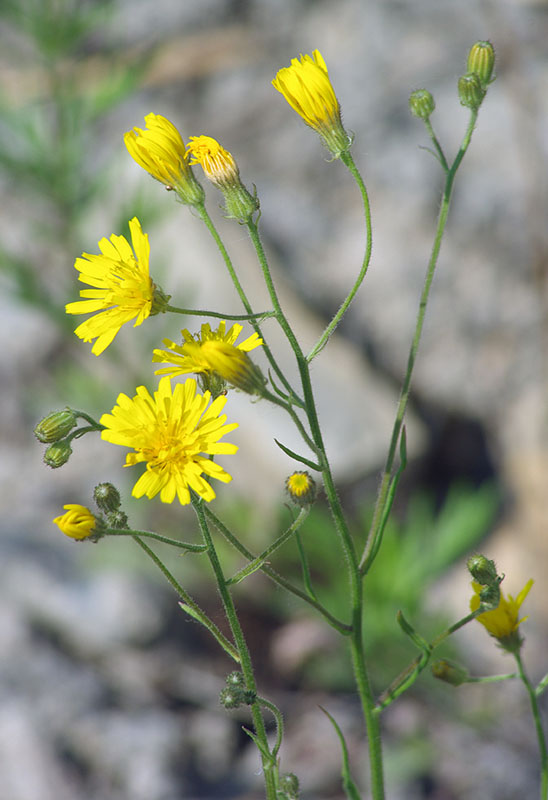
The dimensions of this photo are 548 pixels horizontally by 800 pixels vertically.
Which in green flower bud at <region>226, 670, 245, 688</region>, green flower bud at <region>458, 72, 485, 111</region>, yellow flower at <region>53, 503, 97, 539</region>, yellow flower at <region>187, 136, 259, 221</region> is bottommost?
green flower bud at <region>226, 670, 245, 688</region>

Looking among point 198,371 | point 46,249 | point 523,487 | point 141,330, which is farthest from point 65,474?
point 198,371

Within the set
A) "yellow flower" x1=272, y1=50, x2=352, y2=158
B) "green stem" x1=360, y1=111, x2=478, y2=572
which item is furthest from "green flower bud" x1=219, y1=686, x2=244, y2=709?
"yellow flower" x1=272, y1=50, x2=352, y2=158

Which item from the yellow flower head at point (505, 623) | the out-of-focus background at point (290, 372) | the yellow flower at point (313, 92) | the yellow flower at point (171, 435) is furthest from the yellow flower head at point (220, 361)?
the out-of-focus background at point (290, 372)

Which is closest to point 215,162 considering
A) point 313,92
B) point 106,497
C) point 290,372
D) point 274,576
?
point 313,92

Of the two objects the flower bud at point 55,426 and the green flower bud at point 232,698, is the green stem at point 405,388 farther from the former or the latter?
the flower bud at point 55,426

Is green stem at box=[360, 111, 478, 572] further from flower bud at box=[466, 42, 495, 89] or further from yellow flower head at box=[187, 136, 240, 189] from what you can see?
yellow flower head at box=[187, 136, 240, 189]

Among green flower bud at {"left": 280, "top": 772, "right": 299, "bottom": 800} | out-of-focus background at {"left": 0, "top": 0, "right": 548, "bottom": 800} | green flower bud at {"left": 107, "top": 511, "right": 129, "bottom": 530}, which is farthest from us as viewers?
out-of-focus background at {"left": 0, "top": 0, "right": 548, "bottom": 800}

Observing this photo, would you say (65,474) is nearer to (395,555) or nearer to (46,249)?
(46,249)

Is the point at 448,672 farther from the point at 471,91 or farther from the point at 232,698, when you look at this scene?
the point at 471,91
